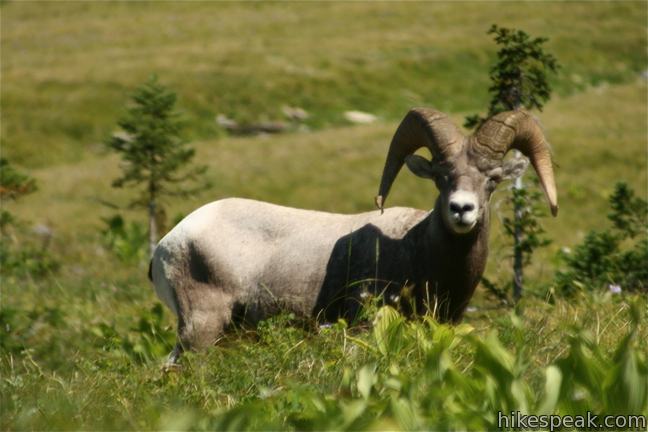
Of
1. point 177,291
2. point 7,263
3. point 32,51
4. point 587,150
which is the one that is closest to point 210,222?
point 177,291

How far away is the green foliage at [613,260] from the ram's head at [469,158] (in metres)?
2.10

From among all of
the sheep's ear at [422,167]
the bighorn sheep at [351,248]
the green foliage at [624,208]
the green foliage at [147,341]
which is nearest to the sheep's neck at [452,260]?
the bighorn sheep at [351,248]

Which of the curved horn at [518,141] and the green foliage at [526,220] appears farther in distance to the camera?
the green foliage at [526,220]

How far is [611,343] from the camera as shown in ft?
21.1

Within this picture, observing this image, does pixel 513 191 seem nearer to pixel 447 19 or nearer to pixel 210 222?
pixel 210 222

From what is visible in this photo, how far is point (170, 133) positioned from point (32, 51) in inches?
1915

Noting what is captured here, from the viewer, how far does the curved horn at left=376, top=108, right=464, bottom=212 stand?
836 cm

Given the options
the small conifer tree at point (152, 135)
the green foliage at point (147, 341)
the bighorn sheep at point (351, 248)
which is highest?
the bighorn sheep at point (351, 248)

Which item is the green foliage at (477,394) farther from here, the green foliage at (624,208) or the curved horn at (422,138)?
the green foliage at (624,208)

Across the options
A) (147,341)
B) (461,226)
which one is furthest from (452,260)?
(147,341)

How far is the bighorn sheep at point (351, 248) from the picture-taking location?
327 inches

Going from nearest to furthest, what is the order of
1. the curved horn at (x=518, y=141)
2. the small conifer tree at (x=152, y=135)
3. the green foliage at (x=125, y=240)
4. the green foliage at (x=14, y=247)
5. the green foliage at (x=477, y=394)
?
the green foliage at (x=477, y=394)
the curved horn at (x=518, y=141)
the green foliage at (x=14, y=247)
the small conifer tree at (x=152, y=135)
the green foliage at (x=125, y=240)

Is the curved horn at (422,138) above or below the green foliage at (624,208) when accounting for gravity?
above

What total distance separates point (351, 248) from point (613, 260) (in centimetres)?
390
